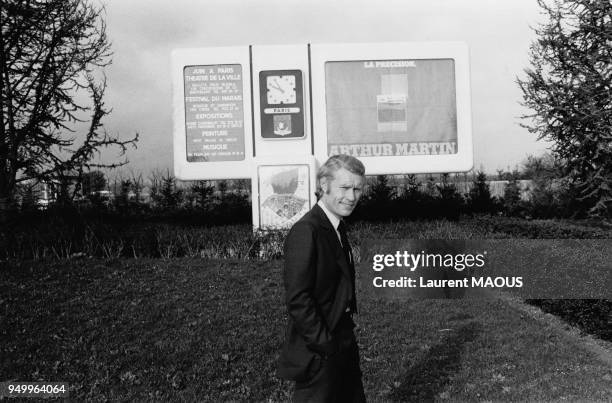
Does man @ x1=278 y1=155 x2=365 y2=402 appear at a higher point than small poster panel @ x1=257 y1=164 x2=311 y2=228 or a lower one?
lower

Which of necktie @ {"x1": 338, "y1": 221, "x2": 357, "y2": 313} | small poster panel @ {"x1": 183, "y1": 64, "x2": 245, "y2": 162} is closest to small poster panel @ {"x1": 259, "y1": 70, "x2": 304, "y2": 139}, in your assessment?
small poster panel @ {"x1": 183, "y1": 64, "x2": 245, "y2": 162}

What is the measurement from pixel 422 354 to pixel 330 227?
11.5ft

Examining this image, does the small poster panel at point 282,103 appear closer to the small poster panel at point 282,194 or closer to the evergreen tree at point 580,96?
the small poster panel at point 282,194

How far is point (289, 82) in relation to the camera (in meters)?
12.0

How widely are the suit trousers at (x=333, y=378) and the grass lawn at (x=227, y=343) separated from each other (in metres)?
2.05

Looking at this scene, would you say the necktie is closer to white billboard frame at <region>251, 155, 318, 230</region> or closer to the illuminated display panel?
white billboard frame at <region>251, 155, 318, 230</region>

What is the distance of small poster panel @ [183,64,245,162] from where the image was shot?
38.9ft

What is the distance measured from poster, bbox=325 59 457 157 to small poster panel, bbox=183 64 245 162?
6.42 feet

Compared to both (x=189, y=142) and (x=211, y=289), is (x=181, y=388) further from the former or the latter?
(x=189, y=142)

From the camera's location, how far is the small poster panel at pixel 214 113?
11852mm

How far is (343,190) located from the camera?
2.78 meters
